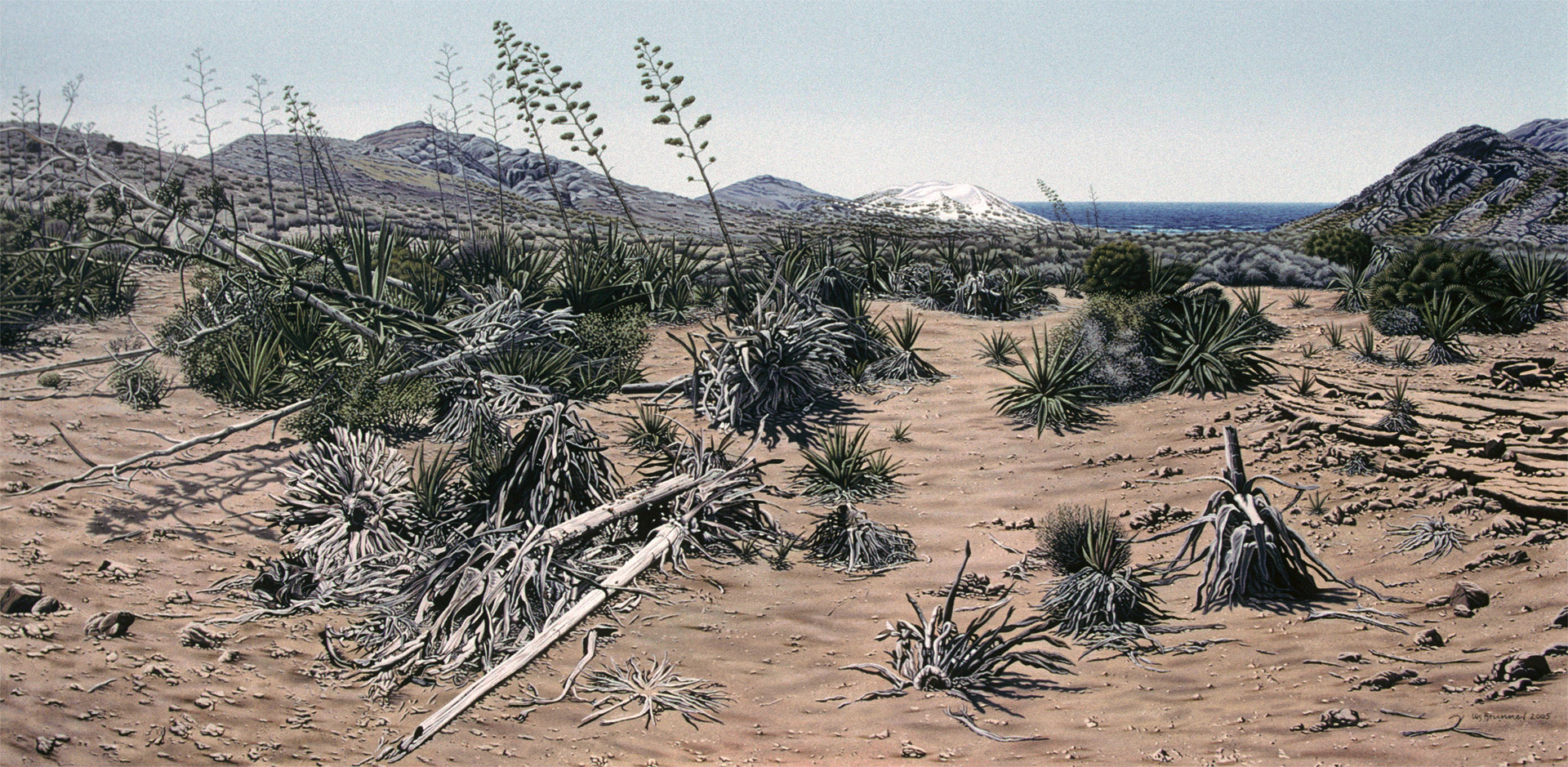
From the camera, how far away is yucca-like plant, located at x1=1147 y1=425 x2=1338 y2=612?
459 centimetres

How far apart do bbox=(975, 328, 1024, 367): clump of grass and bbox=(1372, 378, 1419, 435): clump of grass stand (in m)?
3.16

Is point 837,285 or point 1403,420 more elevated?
point 837,285

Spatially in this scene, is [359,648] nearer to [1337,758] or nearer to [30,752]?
[30,752]

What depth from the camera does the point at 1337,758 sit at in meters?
3.09

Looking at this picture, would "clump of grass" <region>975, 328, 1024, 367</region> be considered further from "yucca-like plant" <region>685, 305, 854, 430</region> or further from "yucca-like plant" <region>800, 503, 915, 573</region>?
"yucca-like plant" <region>800, 503, 915, 573</region>

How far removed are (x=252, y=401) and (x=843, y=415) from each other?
4.59 meters

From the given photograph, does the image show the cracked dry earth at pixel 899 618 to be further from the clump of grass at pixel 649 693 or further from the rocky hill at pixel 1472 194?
the rocky hill at pixel 1472 194

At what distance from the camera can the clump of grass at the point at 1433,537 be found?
4.93m

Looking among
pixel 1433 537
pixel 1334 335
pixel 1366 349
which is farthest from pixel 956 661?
pixel 1334 335

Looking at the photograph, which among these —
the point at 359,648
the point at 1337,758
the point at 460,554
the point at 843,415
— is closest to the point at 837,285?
the point at 843,415

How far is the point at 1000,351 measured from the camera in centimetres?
962

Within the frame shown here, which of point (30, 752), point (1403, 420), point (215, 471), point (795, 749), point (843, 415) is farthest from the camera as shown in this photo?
point (843, 415)

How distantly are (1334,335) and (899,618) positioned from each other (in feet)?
24.1
